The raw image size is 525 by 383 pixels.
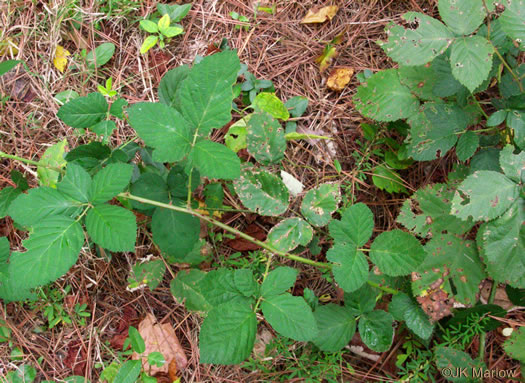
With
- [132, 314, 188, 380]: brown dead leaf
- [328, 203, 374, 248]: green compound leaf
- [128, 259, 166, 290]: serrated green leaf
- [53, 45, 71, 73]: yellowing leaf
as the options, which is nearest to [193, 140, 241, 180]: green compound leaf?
[328, 203, 374, 248]: green compound leaf

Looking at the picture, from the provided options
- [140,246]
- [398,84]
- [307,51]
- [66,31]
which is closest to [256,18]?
[307,51]

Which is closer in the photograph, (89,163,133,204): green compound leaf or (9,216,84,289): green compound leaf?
(9,216,84,289): green compound leaf

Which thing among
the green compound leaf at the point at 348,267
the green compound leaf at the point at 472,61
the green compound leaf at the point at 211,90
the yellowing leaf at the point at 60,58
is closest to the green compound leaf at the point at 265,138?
→ the green compound leaf at the point at 211,90

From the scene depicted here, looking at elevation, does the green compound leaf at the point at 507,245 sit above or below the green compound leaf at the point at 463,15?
below

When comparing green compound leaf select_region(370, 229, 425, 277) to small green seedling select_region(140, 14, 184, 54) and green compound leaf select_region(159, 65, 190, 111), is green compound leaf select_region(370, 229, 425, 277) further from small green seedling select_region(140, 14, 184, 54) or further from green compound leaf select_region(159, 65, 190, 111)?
small green seedling select_region(140, 14, 184, 54)

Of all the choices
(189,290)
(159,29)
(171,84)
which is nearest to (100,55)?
(159,29)

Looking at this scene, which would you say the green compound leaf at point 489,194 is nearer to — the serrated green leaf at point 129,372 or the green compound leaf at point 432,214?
the green compound leaf at point 432,214
